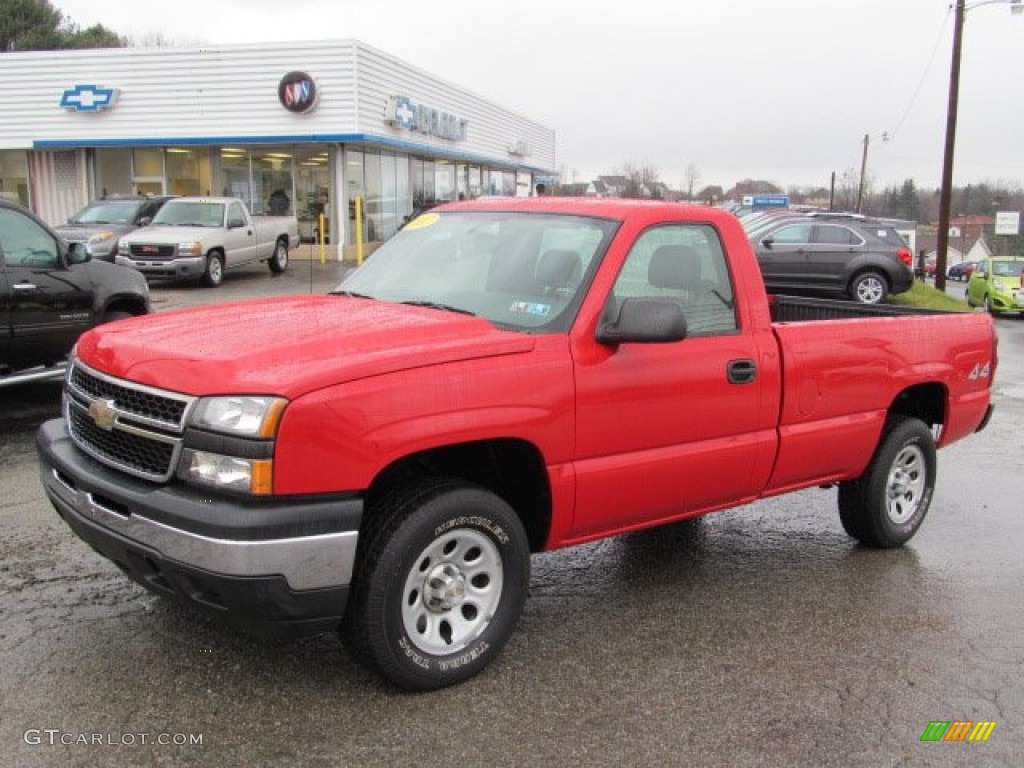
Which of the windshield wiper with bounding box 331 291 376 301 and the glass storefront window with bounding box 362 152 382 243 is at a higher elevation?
the glass storefront window with bounding box 362 152 382 243

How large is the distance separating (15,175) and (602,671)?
30385 millimetres

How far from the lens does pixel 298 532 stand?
3.08 m

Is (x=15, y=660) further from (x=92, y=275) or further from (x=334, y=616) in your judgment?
(x=92, y=275)

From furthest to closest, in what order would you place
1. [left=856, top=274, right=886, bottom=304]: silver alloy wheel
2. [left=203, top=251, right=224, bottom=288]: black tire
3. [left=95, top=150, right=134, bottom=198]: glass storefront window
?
[left=95, top=150, right=134, bottom=198]: glass storefront window
[left=856, top=274, right=886, bottom=304]: silver alloy wheel
[left=203, top=251, right=224, bottom=288]: black tire

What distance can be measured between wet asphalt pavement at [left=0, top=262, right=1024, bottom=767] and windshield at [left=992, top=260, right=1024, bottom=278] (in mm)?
21328

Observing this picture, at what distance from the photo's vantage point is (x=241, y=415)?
306cm

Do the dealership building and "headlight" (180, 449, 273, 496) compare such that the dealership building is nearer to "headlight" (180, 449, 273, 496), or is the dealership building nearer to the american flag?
the american flag

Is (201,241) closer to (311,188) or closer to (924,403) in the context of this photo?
(311,188)

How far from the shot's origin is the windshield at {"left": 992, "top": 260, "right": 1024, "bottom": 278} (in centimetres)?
2402

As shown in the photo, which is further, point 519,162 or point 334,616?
point 519,162

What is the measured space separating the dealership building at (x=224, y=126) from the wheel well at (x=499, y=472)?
Answer: 22.1 metres

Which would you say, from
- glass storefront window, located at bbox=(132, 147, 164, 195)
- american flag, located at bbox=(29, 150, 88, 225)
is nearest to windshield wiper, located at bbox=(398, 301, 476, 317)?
glass storefront window, located at bbox=(132, 147, 164, 195)

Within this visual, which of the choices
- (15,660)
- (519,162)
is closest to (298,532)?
(15,660)

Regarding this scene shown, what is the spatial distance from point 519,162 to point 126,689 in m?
39.1
